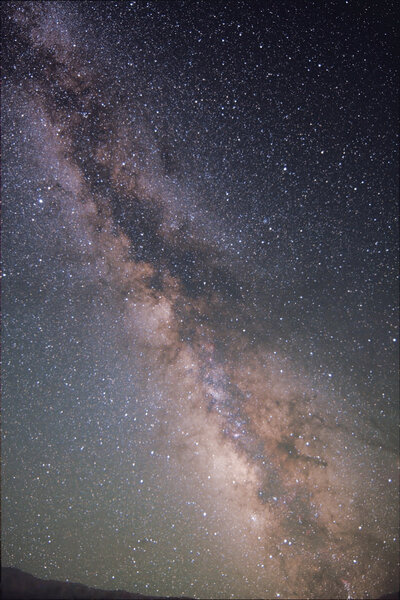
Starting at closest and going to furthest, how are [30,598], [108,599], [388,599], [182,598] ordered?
[30,598], [108,599], [388,599], [182,598]

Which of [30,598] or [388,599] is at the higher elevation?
[388,599]

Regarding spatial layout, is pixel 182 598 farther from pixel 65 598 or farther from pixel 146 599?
pixel 65 598

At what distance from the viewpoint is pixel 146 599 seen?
12.3 feet

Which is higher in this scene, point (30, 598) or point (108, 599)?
point (30, 598)

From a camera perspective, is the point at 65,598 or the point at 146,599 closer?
the point at 65,598

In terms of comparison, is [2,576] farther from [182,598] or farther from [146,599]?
[182,598]

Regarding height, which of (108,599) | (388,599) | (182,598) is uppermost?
(388,599)

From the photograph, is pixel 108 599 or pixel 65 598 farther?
pixel 108 599

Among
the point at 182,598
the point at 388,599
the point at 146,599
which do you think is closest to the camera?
the point at 388,599

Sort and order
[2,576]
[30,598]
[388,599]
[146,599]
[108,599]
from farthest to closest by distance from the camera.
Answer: [146,599] < [388,599] < [108,599] < [2,576] < [30,598]

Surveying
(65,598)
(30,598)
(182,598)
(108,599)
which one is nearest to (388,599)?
(182,598)

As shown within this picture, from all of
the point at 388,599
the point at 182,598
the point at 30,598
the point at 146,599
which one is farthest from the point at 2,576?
the point at 388,599

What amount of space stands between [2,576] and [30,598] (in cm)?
49

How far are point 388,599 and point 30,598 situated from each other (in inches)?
178
